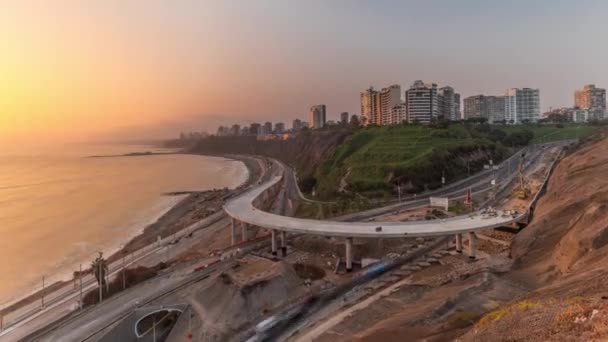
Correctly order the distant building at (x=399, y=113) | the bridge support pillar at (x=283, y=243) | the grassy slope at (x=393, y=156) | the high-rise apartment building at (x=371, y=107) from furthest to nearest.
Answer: the high-rise apartment building at (x=371, y=107) < the distant building at (x=399, y=113) < the grassy slope at (x=393, y=156) < the bridge support pillar at (x=283, y=243)

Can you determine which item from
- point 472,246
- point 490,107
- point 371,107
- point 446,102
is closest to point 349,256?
point 472,246


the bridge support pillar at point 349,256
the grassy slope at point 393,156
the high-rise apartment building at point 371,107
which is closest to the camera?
the bridge support pillar at point 349,256

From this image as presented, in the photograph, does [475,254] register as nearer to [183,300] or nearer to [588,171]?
[588,171]

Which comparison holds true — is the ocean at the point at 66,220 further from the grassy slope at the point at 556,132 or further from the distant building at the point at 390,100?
the grassy slope at the point at 556,132

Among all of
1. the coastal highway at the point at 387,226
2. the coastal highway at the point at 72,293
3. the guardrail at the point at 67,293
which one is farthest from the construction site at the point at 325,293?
the guardrail at the point at 67,293

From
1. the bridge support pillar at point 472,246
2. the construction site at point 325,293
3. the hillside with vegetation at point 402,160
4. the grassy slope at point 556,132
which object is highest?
the grassy slope at point 556,132

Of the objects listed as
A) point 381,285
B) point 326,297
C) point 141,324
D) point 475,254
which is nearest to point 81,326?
point 141,324
